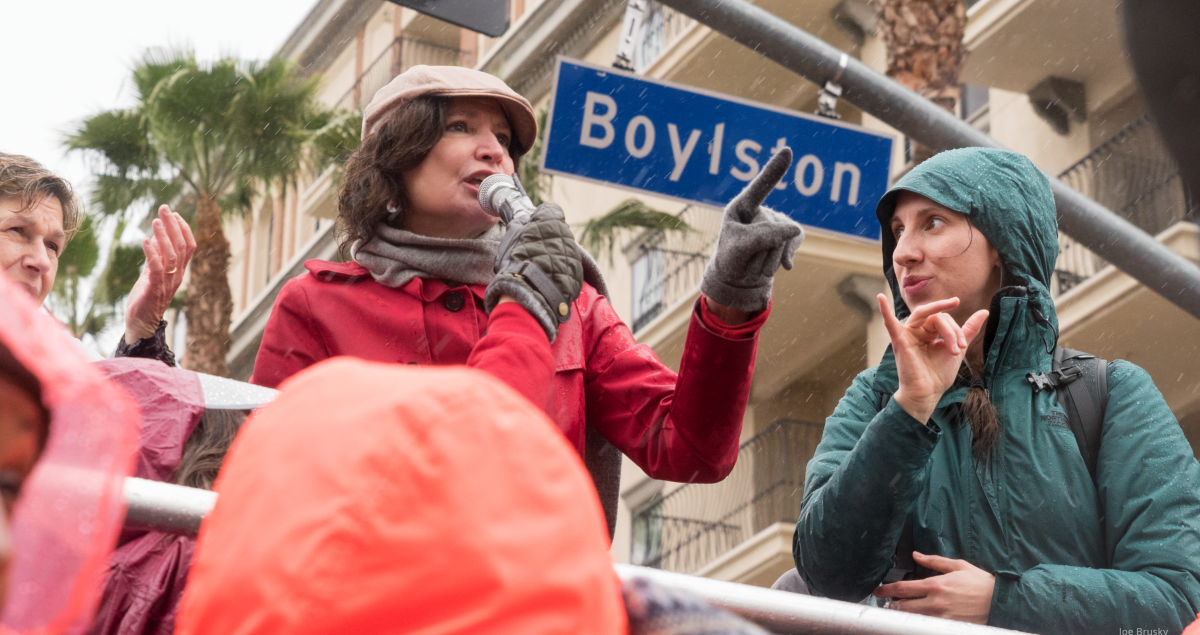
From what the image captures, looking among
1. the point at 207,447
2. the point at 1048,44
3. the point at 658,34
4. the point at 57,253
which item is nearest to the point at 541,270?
the point at 207,447

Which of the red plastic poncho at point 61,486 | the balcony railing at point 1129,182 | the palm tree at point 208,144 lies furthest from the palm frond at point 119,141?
the red plastic poncho at point 61,486

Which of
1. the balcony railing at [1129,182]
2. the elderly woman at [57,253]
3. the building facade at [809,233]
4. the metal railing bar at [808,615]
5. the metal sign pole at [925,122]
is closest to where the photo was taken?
the metal railing bar at [808,615]

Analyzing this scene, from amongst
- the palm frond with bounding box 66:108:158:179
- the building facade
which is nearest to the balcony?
the building facade

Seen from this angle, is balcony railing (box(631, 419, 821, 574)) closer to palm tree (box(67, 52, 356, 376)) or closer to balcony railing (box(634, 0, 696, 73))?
balcony railing (box(634, 0, 696, 73))

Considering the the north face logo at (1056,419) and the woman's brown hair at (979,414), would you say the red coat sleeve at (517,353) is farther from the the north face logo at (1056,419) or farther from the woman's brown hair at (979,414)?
the the north face logo at (1056,419)

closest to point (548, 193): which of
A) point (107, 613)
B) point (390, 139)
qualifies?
point (390, 139)

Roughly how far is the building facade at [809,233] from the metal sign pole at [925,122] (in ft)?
15.4

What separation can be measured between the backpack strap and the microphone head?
3.95 feet

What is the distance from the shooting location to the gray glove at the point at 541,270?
257cm

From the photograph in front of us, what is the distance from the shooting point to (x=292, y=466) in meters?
1.20

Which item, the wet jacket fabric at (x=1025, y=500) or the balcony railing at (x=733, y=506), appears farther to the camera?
the balcony railing at (x=733, y=506)

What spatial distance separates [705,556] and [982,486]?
52.8 feet

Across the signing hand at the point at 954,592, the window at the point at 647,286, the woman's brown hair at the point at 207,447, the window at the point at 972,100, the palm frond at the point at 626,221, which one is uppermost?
the window at the point at 972,100

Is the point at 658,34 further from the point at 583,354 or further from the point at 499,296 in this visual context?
the point at 499,296
